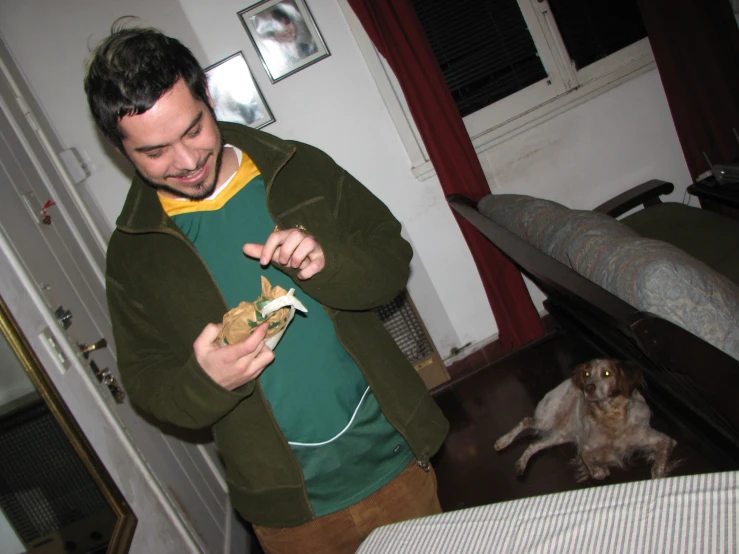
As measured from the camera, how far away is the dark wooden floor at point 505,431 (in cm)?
239

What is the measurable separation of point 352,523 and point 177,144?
2.86 ft

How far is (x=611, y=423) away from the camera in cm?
226

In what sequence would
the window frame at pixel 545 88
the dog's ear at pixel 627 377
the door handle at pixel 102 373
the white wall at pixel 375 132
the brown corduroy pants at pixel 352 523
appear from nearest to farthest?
the brown corduroy pants at pixel 352 523 → the door handle at pixel 102 373 → the dog's ear at pixel 627 377 → the white wall at pixel 375 132 → the window frame at pixel 545 88

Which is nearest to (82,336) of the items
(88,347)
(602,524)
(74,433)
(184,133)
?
(88,347)

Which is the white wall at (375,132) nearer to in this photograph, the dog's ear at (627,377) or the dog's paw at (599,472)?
the dog's paw at (599,472)

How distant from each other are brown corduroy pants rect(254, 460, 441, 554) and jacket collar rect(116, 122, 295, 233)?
0.71 m

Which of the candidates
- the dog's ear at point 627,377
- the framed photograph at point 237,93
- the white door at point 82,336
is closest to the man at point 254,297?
the white door at point 82,336

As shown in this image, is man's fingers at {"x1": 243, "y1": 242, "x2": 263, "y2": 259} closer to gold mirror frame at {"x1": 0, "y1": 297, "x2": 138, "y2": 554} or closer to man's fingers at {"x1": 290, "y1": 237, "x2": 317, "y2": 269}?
man's fingers at {"x1": 290, "y1": 237, "x2": 317, "y2": 269}

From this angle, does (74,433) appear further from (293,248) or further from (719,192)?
(719,192)

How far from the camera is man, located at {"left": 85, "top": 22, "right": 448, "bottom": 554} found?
1103 mm

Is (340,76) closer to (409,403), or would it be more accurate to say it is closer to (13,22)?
(13,22)

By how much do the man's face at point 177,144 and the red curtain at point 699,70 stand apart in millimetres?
3191

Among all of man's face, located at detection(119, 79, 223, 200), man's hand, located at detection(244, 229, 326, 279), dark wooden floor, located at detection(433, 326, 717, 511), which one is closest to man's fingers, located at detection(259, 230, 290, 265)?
man's hand, located at detection(244, 229, 326, 279)

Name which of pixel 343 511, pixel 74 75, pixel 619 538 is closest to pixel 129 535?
pixel 343 511
